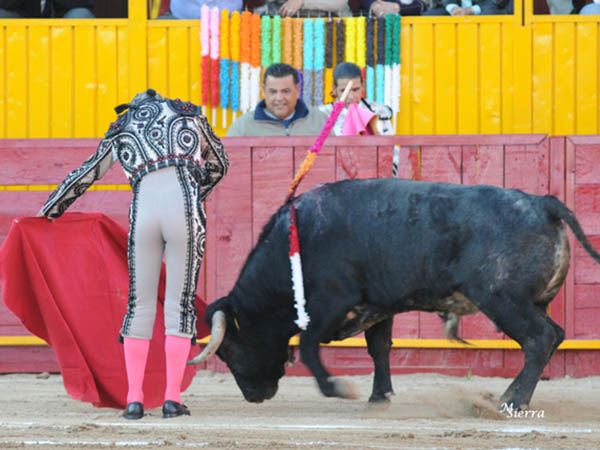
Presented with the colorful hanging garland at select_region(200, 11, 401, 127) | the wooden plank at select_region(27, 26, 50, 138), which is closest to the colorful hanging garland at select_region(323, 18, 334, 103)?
the colorful hanging garland at select_region(200, 11, 401, 127)

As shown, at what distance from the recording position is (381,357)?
546 cm

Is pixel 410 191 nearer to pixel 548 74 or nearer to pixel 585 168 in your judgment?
pixel 585 168

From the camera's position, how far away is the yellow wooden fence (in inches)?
320

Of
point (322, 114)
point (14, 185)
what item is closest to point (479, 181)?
point (322, 114)

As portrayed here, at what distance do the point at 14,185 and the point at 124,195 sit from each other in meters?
0.71

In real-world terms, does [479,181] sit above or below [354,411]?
above

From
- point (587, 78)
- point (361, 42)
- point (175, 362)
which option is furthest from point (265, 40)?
point (175, 362)

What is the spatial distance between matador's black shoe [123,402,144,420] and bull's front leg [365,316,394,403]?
117 cm

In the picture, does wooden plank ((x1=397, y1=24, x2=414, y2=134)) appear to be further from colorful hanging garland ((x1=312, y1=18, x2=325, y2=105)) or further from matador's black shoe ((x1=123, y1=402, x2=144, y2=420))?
matador's black shoe ((x1=123, y1=402, x2=144, y2=420))

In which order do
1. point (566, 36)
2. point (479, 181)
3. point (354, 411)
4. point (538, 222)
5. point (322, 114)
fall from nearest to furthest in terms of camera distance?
point (538, 222) < point (354, 411) < point (479, 181) < point (322, 114) < point (566, 36)

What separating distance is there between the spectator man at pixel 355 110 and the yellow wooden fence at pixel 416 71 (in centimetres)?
92

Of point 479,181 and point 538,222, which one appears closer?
point 538,222

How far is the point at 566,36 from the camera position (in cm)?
812

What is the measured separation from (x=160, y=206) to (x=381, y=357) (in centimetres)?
141
